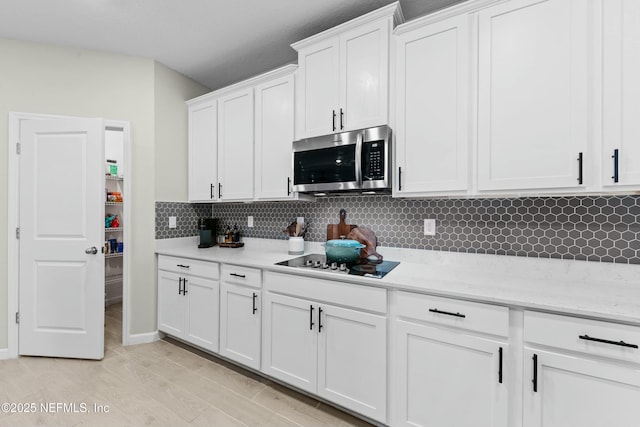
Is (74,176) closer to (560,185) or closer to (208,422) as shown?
(208,422)

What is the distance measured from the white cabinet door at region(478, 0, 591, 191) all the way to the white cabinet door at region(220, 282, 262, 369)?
178 cm

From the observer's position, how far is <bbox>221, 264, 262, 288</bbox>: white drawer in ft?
6.98

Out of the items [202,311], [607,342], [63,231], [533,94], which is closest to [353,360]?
[607,342]

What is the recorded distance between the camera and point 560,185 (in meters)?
1.46

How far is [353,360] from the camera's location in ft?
5.60

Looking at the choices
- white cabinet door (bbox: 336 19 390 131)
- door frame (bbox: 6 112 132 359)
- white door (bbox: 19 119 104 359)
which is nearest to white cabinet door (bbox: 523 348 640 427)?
white cabinet door (bbox: 336 19 390 131)

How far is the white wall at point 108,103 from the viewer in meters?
2.47

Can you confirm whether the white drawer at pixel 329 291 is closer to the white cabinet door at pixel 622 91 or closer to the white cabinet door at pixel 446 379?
the white cabinet door at pixel 446 379

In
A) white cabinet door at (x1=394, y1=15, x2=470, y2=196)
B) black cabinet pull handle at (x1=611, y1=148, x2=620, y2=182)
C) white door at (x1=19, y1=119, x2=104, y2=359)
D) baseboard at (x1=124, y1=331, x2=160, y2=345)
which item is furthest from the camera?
baseboard at (x1=124, y1=331, x2=160, y2=345)

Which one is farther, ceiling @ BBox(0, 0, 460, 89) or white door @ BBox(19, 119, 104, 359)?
white door @ BBox(19, 119, 104, 359)

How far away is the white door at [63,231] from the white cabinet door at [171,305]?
47 centimetres

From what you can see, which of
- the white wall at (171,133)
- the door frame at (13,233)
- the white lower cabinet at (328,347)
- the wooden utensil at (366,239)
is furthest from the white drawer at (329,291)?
the door frame at (13,233)

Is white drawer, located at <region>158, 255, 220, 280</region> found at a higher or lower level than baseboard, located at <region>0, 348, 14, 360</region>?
higher

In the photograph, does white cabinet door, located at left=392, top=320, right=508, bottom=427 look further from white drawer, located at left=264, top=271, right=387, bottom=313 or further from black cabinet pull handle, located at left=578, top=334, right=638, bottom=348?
black cabinet pull handle, located at left=578, top=334, right=638, bottom=348
